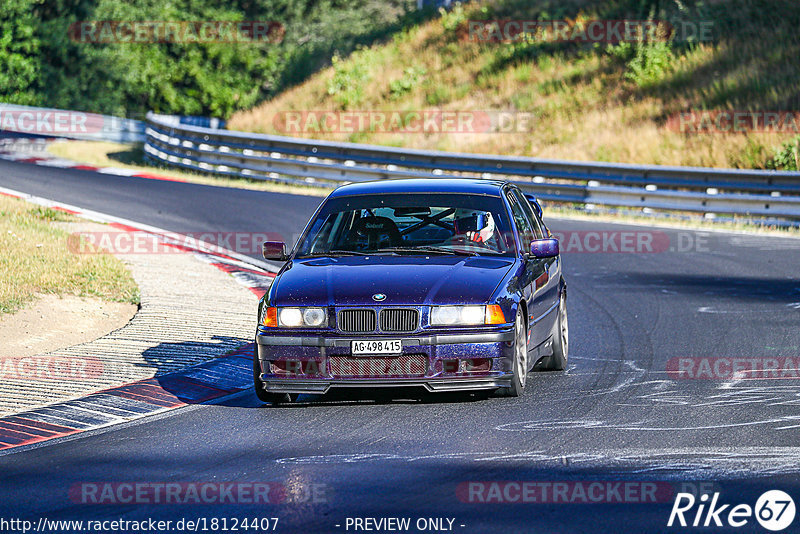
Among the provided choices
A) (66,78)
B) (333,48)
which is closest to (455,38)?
(333,48)

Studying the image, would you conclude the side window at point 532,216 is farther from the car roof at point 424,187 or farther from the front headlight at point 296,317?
the front headlight at point 296,317

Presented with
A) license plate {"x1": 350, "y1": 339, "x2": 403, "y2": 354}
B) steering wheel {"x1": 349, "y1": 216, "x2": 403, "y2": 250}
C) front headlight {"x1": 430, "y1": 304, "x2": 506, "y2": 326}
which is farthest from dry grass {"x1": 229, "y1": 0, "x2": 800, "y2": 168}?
license plate {"x1": 350, "y1": 339, "x2": 403, "y2": 354}

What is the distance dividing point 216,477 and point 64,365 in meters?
4.11

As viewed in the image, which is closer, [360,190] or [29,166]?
[360,190]

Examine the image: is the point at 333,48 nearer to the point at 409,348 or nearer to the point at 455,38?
the point at 455,38

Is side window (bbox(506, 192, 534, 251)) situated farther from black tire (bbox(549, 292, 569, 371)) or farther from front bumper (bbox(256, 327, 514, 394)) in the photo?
front bumper (bbox(256, 327, 514, 394))

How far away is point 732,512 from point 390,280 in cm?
346

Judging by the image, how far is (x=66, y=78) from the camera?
60.1 meters

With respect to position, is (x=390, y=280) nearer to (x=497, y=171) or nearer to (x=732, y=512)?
(x=732, y=512)

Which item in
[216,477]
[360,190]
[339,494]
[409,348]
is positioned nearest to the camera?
[339,494]

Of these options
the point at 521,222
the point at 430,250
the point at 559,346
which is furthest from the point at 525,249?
the point at 559,346

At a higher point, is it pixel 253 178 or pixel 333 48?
pixel 333 48

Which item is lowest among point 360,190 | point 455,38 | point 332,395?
point 332,395

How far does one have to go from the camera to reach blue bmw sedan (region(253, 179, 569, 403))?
8.46 m
